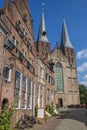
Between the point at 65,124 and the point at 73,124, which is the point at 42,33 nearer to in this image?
the point at 65,124

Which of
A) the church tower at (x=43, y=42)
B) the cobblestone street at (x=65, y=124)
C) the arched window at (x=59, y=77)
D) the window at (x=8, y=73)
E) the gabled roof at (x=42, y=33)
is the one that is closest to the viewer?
the cobblestone street at (x=65, y=124)

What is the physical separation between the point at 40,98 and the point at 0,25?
1517 cm

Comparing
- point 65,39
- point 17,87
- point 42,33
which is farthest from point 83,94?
point 17,87

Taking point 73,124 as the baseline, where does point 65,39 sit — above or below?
above

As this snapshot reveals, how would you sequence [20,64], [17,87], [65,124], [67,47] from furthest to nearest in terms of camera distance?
[67,47], [20,64], [17,87], [65,124]

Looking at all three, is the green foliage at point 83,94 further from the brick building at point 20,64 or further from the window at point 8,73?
the window at point 8,73

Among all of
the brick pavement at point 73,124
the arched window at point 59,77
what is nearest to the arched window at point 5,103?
the brick pavement at point 73,124

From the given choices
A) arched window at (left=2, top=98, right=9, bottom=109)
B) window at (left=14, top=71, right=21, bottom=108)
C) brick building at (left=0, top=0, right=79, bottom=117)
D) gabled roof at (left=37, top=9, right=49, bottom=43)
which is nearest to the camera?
arched window at (left=2, top=98, right=9, bottom=109)

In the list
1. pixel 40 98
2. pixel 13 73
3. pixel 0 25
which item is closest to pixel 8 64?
pixel 13 73

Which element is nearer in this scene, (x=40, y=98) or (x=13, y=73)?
(x=13, y=73)

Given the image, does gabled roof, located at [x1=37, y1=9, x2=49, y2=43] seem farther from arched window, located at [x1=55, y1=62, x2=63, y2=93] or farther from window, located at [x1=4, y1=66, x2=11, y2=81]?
window, located at [x1=4, y1=66, x2=11, y2=81]

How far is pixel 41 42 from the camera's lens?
5894 cm

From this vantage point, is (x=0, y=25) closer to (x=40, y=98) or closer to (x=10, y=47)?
(x=10, y=47)

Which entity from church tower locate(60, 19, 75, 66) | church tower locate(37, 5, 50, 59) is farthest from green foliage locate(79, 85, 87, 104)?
church tower locate(37, 5, 50, 59)
